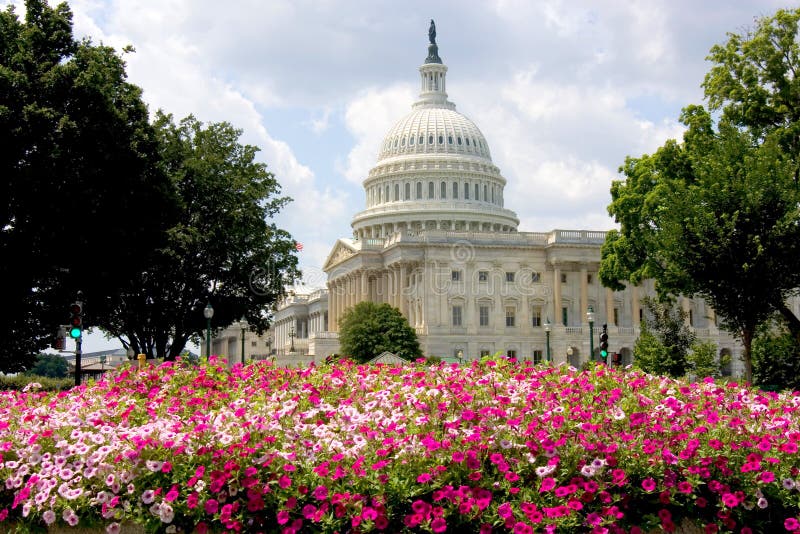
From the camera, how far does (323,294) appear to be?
6412 inches

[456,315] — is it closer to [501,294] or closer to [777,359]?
[501,294]

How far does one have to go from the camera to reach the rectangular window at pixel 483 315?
11139 centimetres

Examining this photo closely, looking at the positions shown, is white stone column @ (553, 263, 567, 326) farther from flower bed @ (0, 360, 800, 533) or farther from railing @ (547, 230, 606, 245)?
flower bed @ (0, 360, 800, 533)

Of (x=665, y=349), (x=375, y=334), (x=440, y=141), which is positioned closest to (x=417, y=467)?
(x=665, y=349)

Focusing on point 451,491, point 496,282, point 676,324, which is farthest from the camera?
point 496,282

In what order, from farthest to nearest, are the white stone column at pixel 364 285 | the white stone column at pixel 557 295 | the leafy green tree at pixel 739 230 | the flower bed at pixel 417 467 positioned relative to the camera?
the white stone column at pixel 364 285
the white stone column at pixel 557 295
the leafy green tree at pixel 739 230
the flower bed at pixel 417 467

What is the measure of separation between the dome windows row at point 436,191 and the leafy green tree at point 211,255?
308 feet

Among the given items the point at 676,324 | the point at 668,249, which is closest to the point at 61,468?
the point at 668,249

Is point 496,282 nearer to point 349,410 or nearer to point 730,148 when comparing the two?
point 730,148

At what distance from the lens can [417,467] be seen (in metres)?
11.0

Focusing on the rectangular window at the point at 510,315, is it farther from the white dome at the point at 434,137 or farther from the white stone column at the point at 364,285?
the white dome at the point at 434,137

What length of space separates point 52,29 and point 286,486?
33495 mm

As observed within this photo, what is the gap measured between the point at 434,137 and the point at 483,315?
55.5 meters

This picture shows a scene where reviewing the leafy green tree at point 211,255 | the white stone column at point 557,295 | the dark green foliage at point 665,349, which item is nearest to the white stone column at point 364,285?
the white stone column at point 557,295
